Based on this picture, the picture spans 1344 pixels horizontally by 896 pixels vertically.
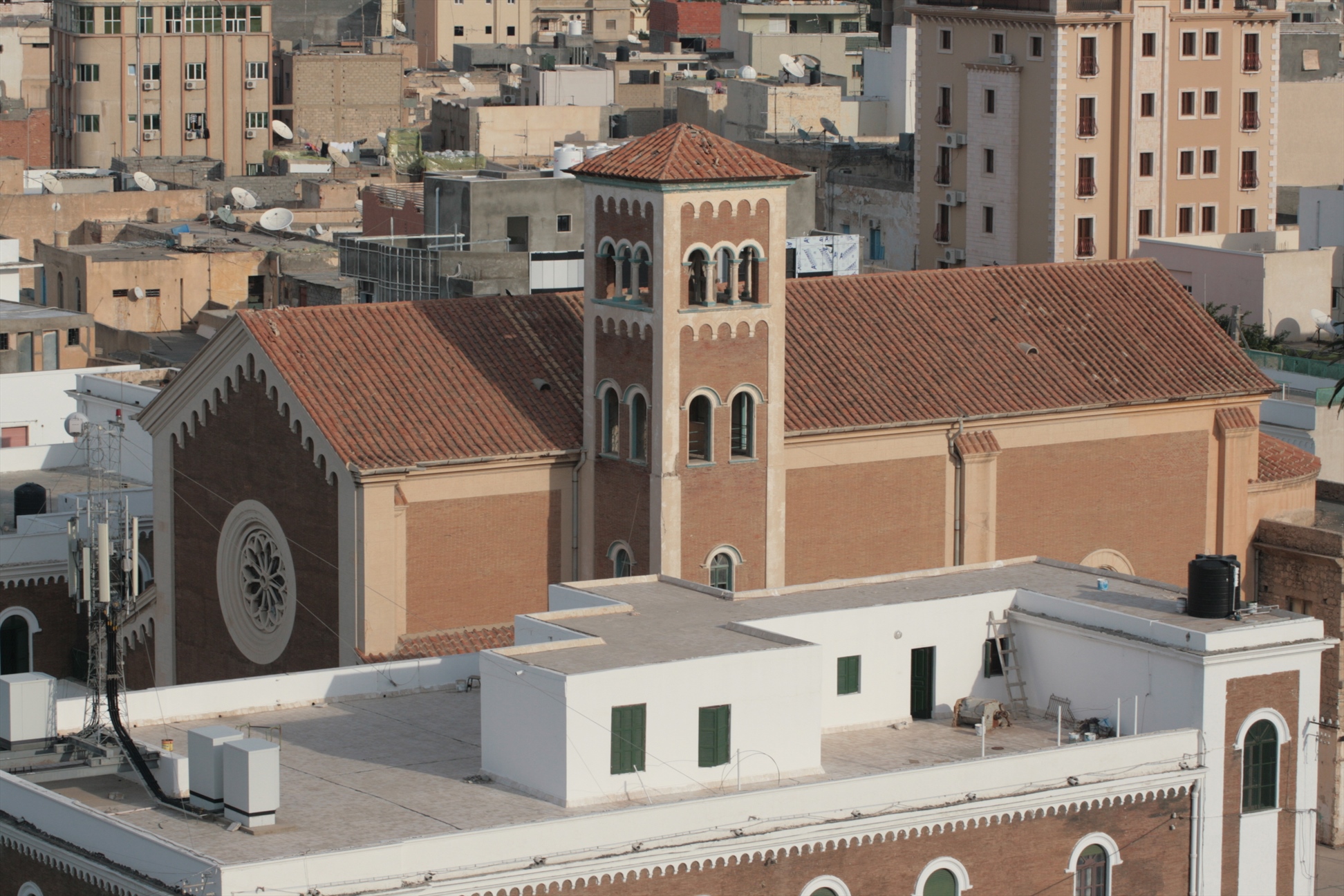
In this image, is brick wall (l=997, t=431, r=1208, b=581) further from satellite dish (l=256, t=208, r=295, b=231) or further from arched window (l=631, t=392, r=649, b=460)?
satellite dish (l=256, t=208, r=295, b=231)

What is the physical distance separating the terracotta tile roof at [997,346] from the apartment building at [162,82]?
7597 cm

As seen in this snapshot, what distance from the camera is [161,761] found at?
126 ft

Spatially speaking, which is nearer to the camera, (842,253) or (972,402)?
(972,402)

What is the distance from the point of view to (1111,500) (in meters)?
55.7

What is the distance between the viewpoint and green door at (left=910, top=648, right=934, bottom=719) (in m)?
45.2

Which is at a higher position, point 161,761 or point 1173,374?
point 1173,374

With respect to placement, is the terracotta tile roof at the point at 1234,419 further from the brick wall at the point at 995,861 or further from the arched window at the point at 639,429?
the brick wall at the point at 995,861

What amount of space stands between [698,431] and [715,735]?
37.4ft

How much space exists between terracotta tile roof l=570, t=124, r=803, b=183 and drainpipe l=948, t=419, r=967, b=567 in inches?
269

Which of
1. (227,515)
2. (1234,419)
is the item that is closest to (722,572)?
(227,515)

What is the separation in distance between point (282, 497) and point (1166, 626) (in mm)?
16545

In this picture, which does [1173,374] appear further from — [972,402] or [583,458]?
[583,458]

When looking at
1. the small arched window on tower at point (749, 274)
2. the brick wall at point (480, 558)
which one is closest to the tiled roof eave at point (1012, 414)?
the small arched window on tower at point (749, 274)

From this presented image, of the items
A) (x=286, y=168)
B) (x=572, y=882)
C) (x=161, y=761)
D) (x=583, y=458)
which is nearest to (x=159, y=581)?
(x=583, y=458)
